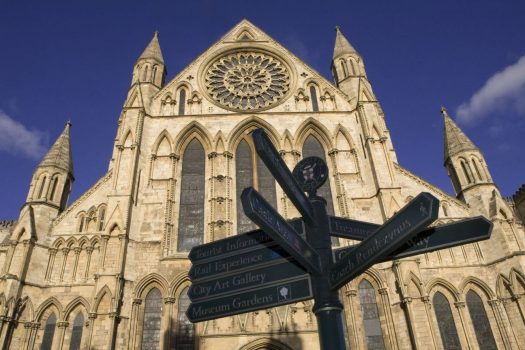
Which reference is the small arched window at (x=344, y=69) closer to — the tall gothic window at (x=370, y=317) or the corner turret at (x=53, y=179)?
the tall gothic window at (x=370, y=317)

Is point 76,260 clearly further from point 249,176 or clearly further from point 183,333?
point 249,176

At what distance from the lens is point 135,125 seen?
18031mm

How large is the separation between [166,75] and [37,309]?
43.5 ft

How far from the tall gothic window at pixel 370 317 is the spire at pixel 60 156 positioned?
12.4m

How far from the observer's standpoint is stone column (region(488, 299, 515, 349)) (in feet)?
44.6

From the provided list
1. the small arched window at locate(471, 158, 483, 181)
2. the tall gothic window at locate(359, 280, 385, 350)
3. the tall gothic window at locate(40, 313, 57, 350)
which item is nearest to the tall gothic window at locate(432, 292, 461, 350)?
the tall gothic window at locate(359, 280, 385, 350)

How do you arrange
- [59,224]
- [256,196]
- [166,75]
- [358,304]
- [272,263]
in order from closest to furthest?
[256,196] → [272,263] → [358,304] → [59,224] → [166,75]

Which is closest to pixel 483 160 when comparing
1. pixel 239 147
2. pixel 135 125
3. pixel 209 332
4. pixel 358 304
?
pixel 358 304

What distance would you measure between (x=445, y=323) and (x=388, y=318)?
6.59ft

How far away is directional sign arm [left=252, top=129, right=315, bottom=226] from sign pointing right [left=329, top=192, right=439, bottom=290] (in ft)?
1.70

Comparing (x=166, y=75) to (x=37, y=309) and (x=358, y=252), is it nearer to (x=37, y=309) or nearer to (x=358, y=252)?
(x=37, y=309)

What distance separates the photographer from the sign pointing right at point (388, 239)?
348 cm

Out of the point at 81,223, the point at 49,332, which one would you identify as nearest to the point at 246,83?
the point at 81,223

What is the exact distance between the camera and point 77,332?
45.1 feet
